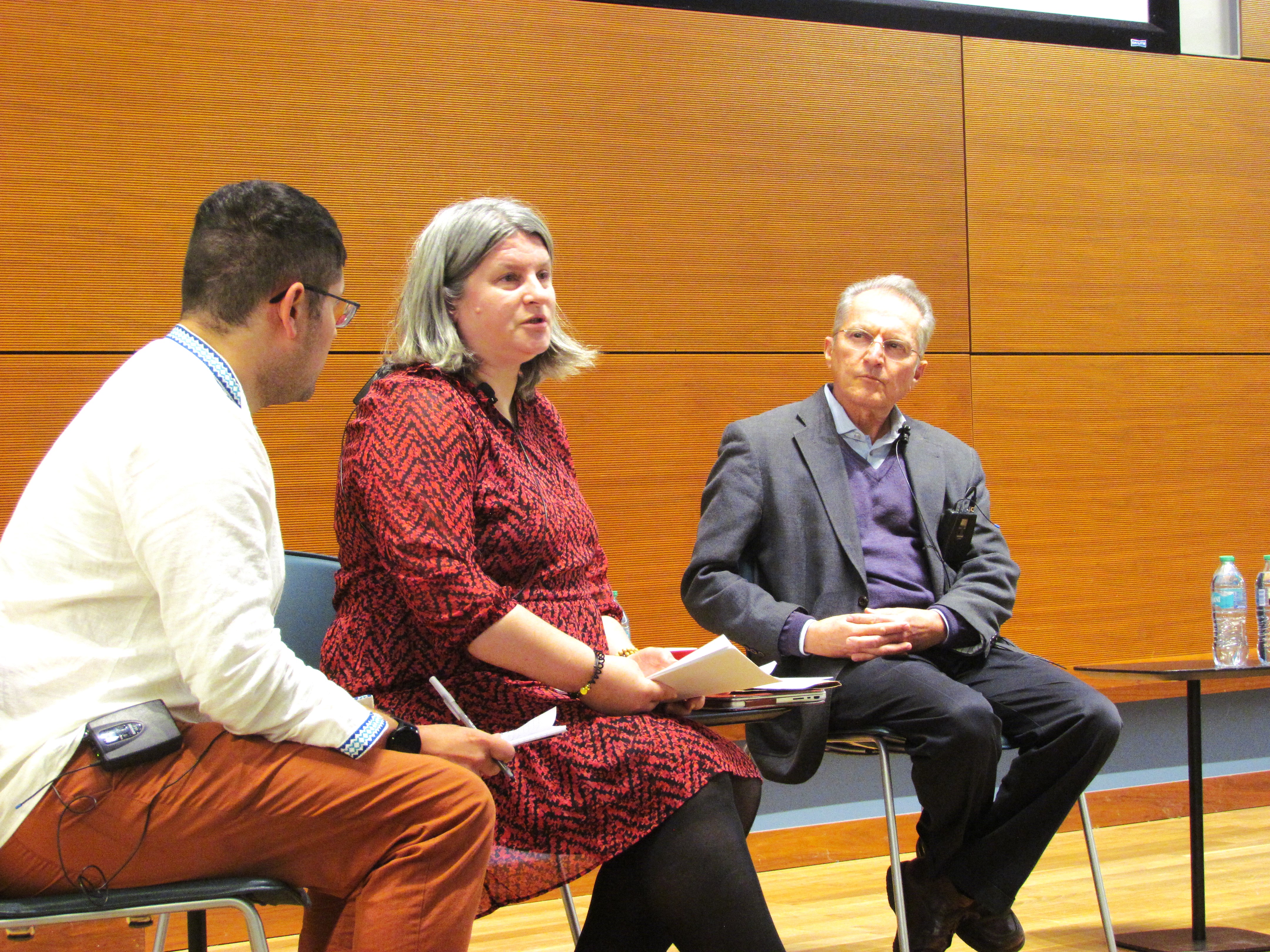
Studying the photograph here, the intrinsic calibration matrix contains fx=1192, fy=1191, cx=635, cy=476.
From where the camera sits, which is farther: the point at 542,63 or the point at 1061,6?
the point at 1061,6

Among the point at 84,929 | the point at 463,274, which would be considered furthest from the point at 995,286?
the point at 84,929

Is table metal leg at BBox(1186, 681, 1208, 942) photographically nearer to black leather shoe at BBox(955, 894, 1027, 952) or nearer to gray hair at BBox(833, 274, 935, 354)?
black leather shoe at BBox(955, 894, 1027, 952)

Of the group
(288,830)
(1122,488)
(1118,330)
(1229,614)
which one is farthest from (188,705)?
(1118,330)

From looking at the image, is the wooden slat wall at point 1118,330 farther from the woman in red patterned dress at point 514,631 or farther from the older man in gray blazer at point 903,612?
the woman in red patterned dress at point 514,631

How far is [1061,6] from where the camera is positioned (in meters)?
3.85

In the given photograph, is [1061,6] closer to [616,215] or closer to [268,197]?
[616,215]

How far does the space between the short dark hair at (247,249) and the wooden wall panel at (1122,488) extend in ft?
8.50

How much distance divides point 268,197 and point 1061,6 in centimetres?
324

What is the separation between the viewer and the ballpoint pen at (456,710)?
5.14 feet

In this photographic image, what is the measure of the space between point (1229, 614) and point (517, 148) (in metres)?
2.33

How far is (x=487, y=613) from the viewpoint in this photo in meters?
1.66

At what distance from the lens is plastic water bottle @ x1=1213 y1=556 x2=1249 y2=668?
310 centimetres

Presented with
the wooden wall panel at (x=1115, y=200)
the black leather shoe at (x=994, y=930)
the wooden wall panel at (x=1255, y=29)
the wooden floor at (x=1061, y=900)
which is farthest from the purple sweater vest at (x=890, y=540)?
the wooden wall panel at (x=1255, y=29)

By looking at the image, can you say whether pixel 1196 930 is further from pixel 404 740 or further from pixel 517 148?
pixel 517 148
